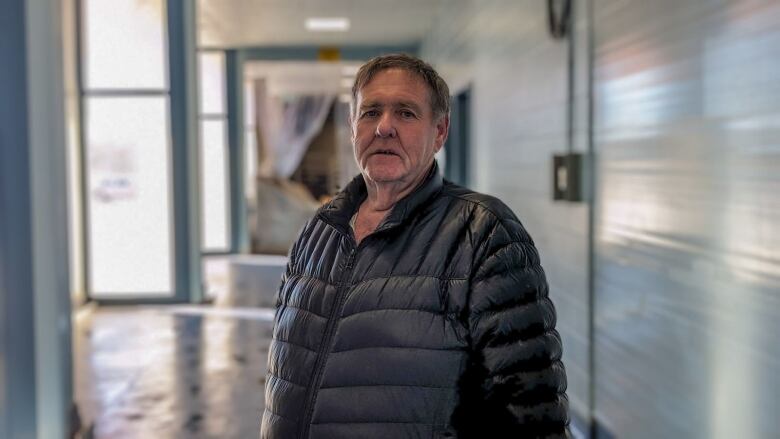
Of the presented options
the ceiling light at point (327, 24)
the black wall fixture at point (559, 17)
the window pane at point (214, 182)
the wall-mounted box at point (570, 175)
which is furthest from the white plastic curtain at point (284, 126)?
the wall-mounted box at point (570, 175)

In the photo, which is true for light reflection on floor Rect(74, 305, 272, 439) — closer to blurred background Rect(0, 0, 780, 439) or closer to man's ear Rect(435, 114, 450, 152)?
blurred background Rect(0, 0, 780, 439)

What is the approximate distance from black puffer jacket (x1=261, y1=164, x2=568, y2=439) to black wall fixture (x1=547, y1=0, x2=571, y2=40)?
2.39m

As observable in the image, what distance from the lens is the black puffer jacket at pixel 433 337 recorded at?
4.00 feet

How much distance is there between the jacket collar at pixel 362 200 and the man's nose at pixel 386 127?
0.10 m

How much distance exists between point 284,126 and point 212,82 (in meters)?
4.06

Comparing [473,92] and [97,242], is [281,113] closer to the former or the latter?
[97,242]

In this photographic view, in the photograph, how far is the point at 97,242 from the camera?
7309 mm

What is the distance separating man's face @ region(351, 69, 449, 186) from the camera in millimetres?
1360

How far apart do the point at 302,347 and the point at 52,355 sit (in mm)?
2202

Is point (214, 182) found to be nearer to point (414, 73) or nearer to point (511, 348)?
point (414, 73)

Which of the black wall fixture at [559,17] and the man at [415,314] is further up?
the black wall fixture at [559,17]

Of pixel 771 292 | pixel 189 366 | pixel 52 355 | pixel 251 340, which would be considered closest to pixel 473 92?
pixel 251 340

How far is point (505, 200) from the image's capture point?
16.2 ft

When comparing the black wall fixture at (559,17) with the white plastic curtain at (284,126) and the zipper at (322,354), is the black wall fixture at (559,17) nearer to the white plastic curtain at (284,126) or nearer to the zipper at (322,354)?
the zipper at (322,354)
